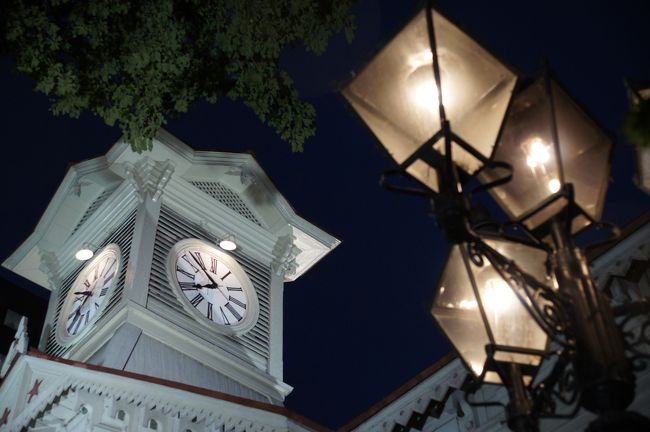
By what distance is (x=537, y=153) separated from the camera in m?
4.37

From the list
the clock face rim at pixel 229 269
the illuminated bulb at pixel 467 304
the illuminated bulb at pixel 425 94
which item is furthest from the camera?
the clock face rim at pixel 229 269

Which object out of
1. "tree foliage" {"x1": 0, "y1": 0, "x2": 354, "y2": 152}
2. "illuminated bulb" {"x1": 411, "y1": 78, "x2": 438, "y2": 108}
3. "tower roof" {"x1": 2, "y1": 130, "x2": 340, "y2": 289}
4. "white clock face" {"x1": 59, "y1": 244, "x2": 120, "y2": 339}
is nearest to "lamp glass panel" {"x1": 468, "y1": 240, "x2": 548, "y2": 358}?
"illuminated bulb" {"x1": 411, "y1": 78, "x2": 438, "y2": 108}

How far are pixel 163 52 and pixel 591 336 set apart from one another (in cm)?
641

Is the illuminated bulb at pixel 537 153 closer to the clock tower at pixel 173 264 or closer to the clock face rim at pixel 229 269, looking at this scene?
the clock tower at pixel 173 264

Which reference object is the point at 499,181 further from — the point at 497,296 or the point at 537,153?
the point at 497,296

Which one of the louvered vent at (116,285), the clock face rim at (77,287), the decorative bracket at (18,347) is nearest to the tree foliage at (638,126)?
the decorative bracket at (18,347)

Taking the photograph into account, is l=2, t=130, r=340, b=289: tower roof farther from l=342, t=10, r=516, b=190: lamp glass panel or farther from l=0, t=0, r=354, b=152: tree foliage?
l=342, t=10, r=516, b=190: lamp glass panel

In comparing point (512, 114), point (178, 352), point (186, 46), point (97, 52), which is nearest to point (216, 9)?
point (186, 46)

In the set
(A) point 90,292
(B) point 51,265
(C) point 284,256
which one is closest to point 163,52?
(A) point 90,292

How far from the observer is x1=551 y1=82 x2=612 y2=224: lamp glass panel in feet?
13.9

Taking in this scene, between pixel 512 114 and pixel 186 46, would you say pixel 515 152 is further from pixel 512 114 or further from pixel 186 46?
pixel 186 46

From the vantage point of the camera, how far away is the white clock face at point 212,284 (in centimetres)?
1544

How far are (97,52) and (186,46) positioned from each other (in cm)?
100

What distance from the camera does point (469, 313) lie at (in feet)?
14.9
